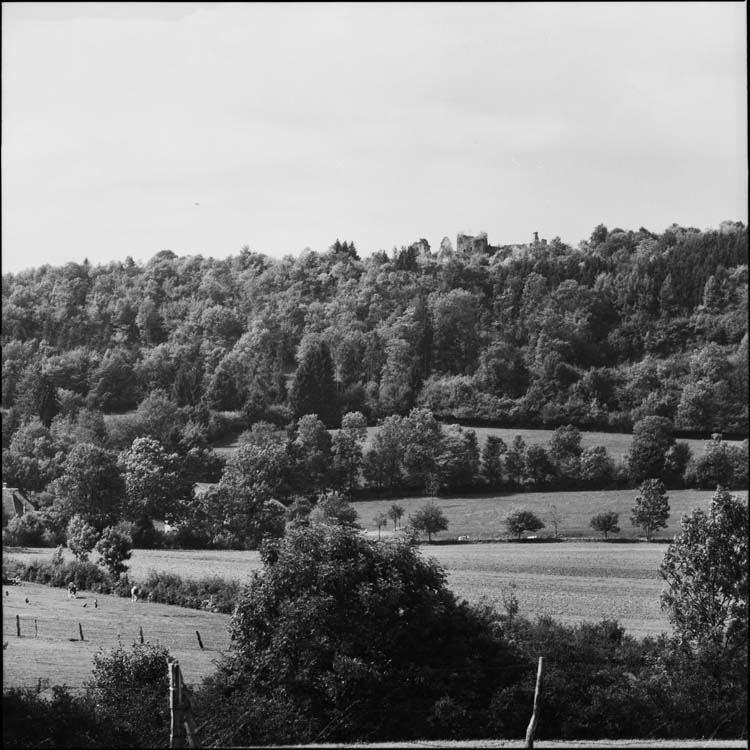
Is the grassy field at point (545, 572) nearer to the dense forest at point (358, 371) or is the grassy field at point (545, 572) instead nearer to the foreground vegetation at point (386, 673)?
the dense forest at point (358, 371)

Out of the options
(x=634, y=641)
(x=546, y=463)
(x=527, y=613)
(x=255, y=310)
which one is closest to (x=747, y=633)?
(x=634, y=641)

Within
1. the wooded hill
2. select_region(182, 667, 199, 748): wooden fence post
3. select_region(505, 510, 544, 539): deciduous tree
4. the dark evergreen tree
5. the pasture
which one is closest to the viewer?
select_region(182, 667, 199, 748): wooden fence post

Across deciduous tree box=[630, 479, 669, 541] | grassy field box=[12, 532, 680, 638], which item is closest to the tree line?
deciduous tree box=[630, 479, 669, 541]

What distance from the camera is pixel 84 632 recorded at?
26469 millimetres

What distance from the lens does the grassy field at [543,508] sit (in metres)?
43.9

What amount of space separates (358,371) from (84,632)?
109 ft

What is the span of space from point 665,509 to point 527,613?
49.6 ft

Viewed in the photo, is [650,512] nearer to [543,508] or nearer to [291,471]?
[543,508]

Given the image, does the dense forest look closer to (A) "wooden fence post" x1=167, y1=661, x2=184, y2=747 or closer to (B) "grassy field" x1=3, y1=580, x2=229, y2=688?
(B) "grassy field" x1=3, y1=580, x2=229, y2=688

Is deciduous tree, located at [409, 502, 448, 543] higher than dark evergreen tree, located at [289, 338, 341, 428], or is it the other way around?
dark evergreen tree, located at [289, 338, 341, 428]

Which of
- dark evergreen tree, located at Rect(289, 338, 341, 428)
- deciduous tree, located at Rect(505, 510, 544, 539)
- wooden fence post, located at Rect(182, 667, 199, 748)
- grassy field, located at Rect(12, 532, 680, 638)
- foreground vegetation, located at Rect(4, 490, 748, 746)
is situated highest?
dark evergreen tree, located at Rect(289, 338, 341, 428)

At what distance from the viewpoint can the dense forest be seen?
49750 mm

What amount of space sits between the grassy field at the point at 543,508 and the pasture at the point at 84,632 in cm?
1577

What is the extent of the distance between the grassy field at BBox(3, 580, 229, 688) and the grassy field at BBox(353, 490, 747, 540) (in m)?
15.7
